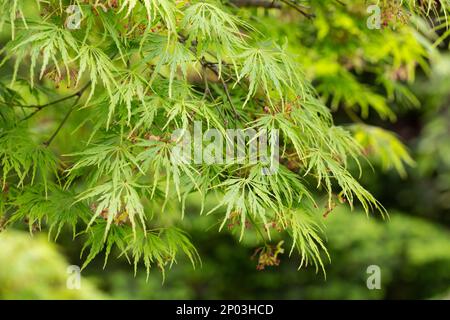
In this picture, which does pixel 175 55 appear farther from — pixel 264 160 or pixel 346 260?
pixel 346 260

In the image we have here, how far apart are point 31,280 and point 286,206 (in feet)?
8.79

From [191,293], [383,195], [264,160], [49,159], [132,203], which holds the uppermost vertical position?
[383,195]

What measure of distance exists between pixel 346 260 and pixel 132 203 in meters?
5.40

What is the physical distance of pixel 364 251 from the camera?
677 cm

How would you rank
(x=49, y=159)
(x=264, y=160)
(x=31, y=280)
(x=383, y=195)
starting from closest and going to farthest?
(x=264, y=160), (x=49, y=159), (x=31, y=280), (x=383, y=195)

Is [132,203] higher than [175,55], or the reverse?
[175,55]

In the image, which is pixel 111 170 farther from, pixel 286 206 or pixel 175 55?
pixel 286 206

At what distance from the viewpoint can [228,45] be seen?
2.08 metres

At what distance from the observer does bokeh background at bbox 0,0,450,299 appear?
6.75m

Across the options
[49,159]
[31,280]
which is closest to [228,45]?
[49,159]

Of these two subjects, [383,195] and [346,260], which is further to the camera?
[383,195]

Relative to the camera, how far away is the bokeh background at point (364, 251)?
6746 millimetres

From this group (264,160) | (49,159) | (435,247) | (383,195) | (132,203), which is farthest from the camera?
(383,195)

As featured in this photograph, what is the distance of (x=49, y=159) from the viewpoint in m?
2.36
